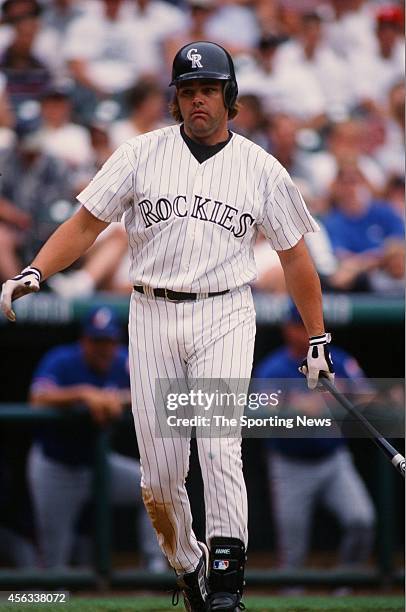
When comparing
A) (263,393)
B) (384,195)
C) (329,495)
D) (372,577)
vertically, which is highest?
(384,195)

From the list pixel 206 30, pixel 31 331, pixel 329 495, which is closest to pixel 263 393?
pixel 329 495

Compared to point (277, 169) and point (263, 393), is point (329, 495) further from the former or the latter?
point (277, 169)

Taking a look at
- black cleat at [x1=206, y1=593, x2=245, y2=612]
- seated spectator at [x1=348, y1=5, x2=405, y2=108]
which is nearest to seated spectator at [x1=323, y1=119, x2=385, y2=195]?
seated spectator at [x1=348, y1=5, x2=405, y2=108]

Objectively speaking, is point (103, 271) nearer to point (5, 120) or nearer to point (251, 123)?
point (5, 120)

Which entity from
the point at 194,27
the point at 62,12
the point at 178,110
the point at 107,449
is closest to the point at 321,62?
the point at 194,27

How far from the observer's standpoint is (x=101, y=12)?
7.96 m

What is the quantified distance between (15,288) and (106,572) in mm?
2677

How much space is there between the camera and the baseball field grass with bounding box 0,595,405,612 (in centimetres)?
493

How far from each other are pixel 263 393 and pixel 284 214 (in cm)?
208

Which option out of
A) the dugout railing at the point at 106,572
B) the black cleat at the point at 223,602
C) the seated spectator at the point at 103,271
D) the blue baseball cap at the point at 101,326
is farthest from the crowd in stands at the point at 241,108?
the black cleat at the point at 223,602

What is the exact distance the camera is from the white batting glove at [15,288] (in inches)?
156

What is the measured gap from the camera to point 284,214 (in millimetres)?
4180

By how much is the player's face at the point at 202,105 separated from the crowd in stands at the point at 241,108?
2.65 metres

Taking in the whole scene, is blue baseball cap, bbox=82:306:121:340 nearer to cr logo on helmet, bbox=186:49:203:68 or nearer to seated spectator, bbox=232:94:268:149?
seated spectator, bbox=232:94:268:149
